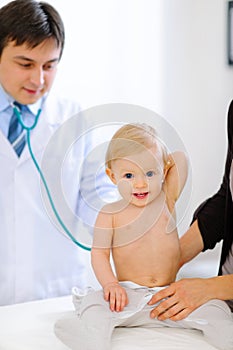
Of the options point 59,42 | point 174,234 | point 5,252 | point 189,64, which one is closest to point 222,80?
point 189,64

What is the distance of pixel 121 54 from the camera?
9.96ft

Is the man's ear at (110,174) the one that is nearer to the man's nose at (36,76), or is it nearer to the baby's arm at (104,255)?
the baby's arm at (104,255)

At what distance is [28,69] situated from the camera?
2.14 meters

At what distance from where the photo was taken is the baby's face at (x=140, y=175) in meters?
1.39

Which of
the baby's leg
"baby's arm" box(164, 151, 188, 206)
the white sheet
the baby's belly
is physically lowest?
the white sheet

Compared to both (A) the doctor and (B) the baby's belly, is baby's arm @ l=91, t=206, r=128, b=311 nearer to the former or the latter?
(B) the baby's belly

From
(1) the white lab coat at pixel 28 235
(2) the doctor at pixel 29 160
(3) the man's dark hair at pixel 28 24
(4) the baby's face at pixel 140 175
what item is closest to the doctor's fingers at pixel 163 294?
(4) the baby's face at pixel 140 175

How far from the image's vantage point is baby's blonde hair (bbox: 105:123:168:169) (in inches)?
54.2

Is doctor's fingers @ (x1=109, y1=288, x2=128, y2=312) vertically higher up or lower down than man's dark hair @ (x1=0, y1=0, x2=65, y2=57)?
lower down

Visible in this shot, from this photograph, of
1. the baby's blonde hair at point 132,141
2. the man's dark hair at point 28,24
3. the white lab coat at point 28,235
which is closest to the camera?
the baby's blonde hair at point 132,141

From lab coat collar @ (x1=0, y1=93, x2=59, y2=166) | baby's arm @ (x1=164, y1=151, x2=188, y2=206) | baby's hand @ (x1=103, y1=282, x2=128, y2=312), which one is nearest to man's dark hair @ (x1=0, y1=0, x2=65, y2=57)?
lab coat collar @ (x1=0, y1=93, x2=59, y2=166)

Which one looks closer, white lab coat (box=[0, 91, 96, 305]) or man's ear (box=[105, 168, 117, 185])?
man's ear (box=[105, 168, 117, 185])

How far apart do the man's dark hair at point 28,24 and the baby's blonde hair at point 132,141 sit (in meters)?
0.77

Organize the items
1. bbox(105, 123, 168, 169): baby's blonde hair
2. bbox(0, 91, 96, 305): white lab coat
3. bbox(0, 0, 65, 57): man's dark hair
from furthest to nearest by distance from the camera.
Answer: bbox(0, 91, 96, 305): white lab coat
bbox(0, 0, 65, 57): man's dark hair
bbox(105, 123, 168, 169): baby's blonde hair
